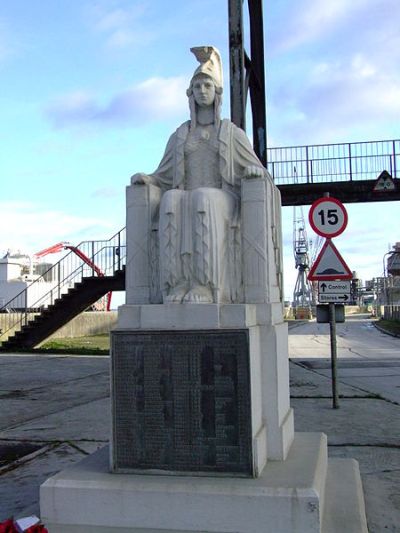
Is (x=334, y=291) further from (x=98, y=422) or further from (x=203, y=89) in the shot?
(x=203, y=89)

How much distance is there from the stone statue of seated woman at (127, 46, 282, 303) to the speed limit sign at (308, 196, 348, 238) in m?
3.87

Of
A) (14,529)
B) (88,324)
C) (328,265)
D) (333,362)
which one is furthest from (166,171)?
Answer: (88,324)

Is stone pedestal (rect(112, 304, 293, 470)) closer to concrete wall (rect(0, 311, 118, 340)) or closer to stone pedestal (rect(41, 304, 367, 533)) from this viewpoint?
stone pedestal (rect(41, 304, 367, 533))

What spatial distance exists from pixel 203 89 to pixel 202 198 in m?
0.99

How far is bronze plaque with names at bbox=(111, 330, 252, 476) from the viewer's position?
3467 millimetres

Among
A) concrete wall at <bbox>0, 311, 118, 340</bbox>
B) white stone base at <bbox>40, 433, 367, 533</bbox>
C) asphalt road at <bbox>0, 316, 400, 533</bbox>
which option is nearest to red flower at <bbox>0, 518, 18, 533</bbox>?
white stone base at <bbox>40, 433, 367, 533</bbox>

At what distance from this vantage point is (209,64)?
14.3 ft

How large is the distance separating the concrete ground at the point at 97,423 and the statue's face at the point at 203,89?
10.2 feet

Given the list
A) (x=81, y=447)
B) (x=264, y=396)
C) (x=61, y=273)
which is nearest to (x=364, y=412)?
(x=81, y=447)

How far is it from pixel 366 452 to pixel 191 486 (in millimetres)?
2923

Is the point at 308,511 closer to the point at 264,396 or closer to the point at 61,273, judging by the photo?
the point at 264,396

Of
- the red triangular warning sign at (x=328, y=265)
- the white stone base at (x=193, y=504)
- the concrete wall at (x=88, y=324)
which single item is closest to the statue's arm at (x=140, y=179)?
the white stone base at (x=193, y=504)

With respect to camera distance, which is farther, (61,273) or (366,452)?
(61,273)

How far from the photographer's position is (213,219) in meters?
3.84
